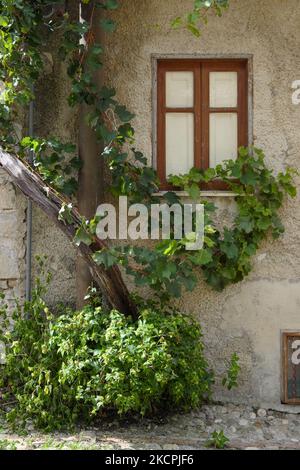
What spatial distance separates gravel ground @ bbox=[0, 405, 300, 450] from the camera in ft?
13.4

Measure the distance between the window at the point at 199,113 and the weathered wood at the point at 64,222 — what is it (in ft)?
3.29

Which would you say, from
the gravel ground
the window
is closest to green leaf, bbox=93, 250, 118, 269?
the window

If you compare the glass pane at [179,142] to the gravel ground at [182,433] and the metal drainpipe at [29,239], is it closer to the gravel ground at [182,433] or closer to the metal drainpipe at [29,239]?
the metal drainpipe at [29,239]

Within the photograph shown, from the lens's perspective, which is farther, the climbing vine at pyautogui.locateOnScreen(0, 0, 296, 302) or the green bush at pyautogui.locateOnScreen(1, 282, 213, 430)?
the climbing vine at pyautogui.locateOnScreen(0, 0, 296, 302)

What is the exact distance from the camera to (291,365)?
4.98 m

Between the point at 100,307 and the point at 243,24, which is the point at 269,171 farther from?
the point at 100,307

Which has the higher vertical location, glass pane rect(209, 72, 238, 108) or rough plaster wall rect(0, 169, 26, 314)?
glass pane rect(209, 72, 238, 108)

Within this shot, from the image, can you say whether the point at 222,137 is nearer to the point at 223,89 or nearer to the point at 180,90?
the point at 223,89

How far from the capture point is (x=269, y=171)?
15.9 feet

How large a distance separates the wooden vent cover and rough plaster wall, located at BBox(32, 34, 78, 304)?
5.78 ft

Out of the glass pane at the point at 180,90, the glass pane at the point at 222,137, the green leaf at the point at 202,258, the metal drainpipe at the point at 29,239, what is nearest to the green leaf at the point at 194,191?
the glass pane at the point at 222,137

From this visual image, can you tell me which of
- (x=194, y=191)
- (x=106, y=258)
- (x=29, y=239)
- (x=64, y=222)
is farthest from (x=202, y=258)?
(x=29, y=239)

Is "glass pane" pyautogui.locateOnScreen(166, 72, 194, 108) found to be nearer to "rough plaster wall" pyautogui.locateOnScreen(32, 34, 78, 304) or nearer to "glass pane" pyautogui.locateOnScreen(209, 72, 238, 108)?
"glass pane" pyautogui.locateOnScreen(209, 72, 238, 108)
